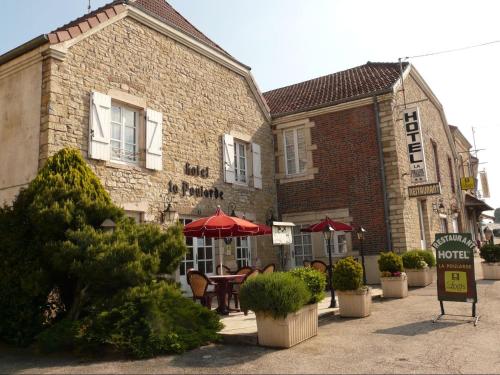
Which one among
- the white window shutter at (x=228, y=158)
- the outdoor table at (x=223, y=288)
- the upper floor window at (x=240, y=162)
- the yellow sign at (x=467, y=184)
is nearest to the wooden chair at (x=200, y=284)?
the outdoor table at (x=223, y=288)

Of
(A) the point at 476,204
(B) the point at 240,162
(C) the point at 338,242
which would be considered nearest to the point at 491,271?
(C) the point at 338,242

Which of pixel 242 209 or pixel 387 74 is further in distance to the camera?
pixel 387 74

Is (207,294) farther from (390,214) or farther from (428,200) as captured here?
(428,200)

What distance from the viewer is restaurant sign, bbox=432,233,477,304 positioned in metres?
6.67

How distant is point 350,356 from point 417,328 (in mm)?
1925

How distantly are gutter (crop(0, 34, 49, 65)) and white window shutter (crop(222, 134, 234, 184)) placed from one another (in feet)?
17.0

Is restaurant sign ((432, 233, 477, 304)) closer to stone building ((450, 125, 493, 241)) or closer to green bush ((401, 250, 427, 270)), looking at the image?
green bush ((401, 250, 427, 270))

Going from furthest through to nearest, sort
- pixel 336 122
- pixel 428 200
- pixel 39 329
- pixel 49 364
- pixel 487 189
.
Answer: pixel 487 189 → pixel 428 200 → pixel 336 122 → pixel 39 329 → pixel 49 364

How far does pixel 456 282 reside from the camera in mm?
6805

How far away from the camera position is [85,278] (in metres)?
5.49

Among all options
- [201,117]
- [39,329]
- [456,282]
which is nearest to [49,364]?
[39,329]

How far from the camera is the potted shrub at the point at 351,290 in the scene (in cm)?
717

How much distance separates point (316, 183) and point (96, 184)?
8148 mm

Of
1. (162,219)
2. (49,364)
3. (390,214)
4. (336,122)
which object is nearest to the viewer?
(49,364)
